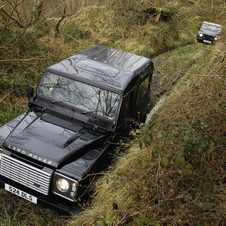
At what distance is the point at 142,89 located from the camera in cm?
522

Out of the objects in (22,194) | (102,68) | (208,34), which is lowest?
(22,194)

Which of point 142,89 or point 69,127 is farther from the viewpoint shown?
point 142,89

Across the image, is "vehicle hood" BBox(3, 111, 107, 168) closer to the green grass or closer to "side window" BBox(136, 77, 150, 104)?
the green grass

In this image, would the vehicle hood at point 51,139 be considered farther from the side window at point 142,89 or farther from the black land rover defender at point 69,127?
the side window at point 142,89

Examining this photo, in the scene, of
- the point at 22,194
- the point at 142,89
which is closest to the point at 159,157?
the point at 22,194

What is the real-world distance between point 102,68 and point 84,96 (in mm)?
774

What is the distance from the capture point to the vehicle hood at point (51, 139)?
3.13 metres

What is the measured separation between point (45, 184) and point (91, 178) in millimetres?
602

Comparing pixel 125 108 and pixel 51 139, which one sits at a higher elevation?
pixel 125 108

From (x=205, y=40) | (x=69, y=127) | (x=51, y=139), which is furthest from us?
(x=205, y=40)

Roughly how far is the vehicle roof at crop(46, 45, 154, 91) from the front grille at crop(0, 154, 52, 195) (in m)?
1.70

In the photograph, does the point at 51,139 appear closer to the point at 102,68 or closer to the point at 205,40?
the point at 102,68

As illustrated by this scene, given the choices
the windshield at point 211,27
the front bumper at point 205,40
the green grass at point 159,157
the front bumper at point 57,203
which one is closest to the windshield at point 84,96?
the green grass at point 159,157

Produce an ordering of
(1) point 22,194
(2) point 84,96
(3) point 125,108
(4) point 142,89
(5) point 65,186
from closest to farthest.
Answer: (5) point 65,186 < (1) point 22,194 < (2) point 84,96 < (3) point 125,108 < (4) point 142,89
